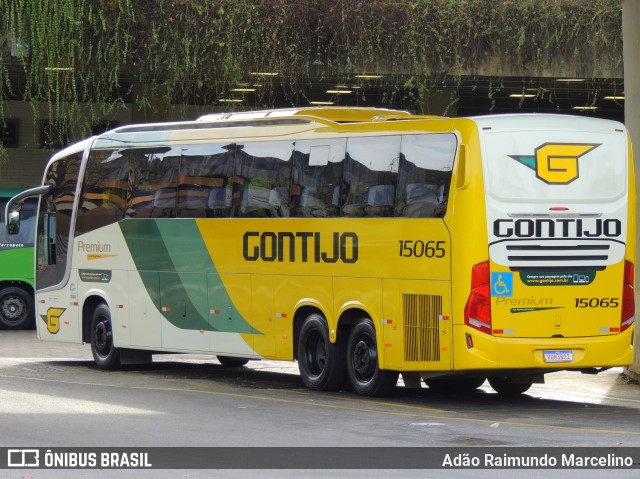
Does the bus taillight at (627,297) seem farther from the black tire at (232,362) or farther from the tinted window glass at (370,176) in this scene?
the black tire at (232,362)

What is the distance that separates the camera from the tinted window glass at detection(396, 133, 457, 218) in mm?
16344

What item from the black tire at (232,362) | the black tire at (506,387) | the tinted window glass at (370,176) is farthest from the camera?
the black tire at (232,362)

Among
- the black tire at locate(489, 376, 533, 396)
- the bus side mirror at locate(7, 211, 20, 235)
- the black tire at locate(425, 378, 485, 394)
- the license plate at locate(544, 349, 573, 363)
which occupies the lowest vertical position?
the black tire at locate(425, 378, 485, 394)

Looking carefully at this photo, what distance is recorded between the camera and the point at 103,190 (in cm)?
2212

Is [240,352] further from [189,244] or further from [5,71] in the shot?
[5,71]

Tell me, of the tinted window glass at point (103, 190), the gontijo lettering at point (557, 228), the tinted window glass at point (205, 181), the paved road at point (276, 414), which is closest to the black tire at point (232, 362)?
the paved road at point (276, 414)

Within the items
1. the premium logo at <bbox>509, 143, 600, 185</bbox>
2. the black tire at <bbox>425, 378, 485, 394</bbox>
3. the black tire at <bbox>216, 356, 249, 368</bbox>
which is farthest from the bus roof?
the black tire at <bbox>216, 356, 249, 368</bbox>

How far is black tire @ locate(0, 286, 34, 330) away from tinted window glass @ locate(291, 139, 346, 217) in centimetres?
1580

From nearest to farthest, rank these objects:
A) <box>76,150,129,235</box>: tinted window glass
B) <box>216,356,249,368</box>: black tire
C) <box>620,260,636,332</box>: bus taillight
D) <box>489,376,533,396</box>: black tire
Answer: <box>620,260,636,332</box>: bus taillight
<box>489,376,533,396</box>: black tire
<box>76,150,129,235</box>: tinted window glass
<box>216,356,249,368</box>: black tire

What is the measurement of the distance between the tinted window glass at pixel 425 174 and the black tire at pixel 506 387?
295 centimetres

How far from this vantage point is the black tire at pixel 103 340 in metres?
22.0

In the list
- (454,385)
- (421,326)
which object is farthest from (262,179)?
(454,385)

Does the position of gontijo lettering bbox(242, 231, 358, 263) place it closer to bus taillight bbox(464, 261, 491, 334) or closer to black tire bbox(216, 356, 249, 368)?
bus taillight bbox(464, 261, 491, 334)

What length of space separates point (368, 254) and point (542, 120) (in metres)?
2.56
